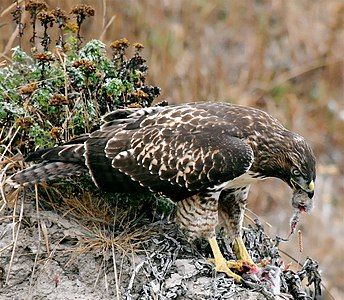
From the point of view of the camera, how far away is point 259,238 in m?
4.63

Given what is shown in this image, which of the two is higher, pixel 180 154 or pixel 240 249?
pixel 180 154

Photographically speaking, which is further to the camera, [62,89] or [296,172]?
[62,89]

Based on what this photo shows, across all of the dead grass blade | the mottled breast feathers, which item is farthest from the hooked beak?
the dead grass blade

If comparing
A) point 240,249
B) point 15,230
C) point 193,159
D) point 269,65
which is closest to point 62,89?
point 15,230

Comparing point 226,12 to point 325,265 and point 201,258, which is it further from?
point 201,258

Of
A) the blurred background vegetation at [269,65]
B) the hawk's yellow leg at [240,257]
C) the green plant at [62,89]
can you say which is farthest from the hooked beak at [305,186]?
the blurred background vegetation at [269,65]

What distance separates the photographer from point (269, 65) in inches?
376

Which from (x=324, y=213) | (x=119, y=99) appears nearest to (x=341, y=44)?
(x=324, y=213)

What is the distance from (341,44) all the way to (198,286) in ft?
20.3

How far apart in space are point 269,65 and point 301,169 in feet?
18.1

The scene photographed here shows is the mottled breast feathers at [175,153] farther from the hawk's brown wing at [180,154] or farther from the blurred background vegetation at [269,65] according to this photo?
the blurred background vegetation at [269,65]

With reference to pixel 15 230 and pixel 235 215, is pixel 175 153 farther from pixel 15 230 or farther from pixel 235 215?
pixel 15 230

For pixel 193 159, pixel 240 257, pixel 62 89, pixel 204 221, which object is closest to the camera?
pixel 193 159

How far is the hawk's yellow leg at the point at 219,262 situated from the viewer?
4148 millimetres
